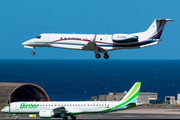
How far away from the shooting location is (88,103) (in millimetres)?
67938

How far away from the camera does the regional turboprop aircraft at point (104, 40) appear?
184 ft

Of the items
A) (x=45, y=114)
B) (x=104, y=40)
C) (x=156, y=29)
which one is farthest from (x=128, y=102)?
(x=104, y=40)

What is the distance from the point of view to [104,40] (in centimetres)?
5766

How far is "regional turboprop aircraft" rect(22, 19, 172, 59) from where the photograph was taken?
5595 cm

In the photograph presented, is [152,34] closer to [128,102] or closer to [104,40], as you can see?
[104,40]

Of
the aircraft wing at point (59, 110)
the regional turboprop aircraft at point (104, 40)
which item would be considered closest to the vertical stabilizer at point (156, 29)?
the regional turboprop aircraft at point (104, 40)

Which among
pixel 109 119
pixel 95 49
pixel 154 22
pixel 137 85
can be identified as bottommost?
pixel 109 119

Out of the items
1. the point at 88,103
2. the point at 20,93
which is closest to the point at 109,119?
the point at 88,103

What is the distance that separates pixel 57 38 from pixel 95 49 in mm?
7020

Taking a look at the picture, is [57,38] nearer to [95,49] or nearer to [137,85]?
[95,49]

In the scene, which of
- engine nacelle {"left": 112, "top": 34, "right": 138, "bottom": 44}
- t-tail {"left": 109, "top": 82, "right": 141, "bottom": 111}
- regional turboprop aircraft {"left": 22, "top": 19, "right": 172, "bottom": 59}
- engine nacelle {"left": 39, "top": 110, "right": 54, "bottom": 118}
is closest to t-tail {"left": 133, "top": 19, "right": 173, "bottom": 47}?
regional turboprop aircraft {"left": 22, "top": 19, "right": 172, "bottom": 59}

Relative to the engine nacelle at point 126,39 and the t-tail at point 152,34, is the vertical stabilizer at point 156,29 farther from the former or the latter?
the engine nacelle at point 126,39

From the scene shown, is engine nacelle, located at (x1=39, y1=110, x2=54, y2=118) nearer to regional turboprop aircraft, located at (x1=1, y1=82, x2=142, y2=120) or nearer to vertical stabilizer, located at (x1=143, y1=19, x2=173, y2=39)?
regional turboprop aircraft, located at (x1=1, y1=82, x2=142, y2=120)

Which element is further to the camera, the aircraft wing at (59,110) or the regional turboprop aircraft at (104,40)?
the aircraft wing at (59,110)
